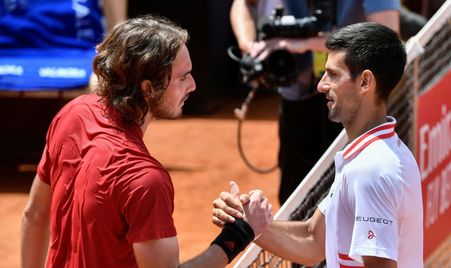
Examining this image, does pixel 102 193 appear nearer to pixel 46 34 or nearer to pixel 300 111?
pixel 300 111

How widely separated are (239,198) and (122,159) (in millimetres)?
413

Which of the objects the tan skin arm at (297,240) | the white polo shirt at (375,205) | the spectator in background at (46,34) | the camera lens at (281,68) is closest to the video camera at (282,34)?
the camera lens at (281,68)

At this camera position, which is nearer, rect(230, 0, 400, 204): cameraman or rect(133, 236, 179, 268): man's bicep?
rect(133, 236, 179, 268): man's bicep

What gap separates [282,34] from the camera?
4.89 metres

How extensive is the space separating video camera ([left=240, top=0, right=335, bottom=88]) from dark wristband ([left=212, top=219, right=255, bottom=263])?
81.0 inches

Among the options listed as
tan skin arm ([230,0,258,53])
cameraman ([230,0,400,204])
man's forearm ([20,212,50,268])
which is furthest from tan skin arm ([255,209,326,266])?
tan skin arm ([230,0,258,53])

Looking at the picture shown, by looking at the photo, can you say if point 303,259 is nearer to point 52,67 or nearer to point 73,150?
point 73,150

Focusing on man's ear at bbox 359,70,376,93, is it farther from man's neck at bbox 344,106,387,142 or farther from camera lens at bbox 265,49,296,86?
camera lens at bbox 265,49,296,86

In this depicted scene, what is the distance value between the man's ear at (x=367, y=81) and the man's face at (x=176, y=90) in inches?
Result: 19.4

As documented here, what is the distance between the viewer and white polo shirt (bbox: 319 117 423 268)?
8.46 feet

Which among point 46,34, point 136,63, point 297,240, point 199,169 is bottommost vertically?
point 199,169

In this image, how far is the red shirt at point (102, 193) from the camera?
2.61 metres

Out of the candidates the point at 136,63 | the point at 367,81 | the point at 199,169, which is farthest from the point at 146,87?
the point at 199,169

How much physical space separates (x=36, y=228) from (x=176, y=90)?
706 millimetres
